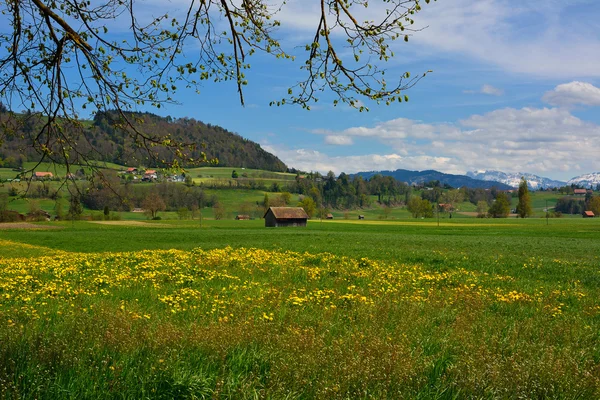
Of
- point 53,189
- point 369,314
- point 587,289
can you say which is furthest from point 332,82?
point 587,289

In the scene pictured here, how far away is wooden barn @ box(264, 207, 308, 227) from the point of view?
350ft

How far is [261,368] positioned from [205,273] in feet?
29.8

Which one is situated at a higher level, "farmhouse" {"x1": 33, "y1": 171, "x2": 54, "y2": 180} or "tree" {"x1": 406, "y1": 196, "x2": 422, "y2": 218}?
"farmhouse" {"x1": 33, "y1": 171, "x2": 54, "y2": 180}

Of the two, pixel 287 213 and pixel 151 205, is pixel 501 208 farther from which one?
pixel 151 205

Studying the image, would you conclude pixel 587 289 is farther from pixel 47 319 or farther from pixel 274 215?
pixel 274 215

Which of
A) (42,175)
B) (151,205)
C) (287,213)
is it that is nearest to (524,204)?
(287,213)

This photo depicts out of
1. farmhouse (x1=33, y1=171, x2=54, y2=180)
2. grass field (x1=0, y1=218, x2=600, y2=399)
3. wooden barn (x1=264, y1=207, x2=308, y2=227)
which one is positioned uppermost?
farmhouse (x1=33, y1=171, x2=54, y2=180)

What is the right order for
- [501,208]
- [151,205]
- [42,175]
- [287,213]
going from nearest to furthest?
[42,175]
[287,213]
[151,205]
[501,208]

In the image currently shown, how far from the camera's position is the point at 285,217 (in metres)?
107

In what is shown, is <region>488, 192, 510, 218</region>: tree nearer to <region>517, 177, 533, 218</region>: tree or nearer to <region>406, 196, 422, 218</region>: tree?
<region>517, 177, 533, 218</region>: tree

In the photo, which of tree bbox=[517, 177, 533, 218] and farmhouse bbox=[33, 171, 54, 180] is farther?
tree bbox=[517, 177, 533, 218]

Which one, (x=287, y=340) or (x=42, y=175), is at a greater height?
(x=42, y=175)

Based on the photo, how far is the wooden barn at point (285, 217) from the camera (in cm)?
10662

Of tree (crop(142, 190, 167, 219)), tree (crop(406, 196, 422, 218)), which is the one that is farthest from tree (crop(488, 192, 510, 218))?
tree (crop(142, 190, 167, 219))
